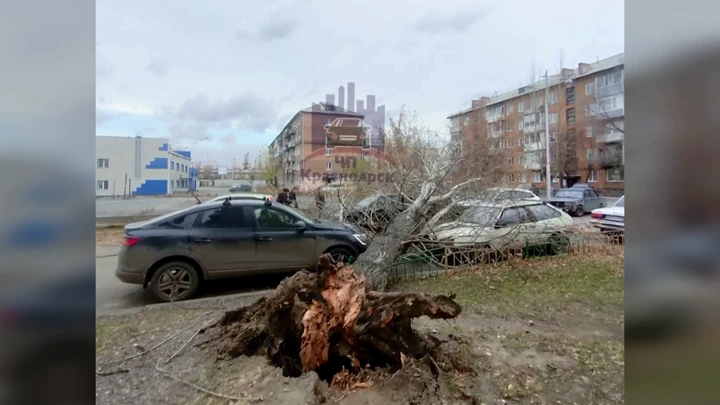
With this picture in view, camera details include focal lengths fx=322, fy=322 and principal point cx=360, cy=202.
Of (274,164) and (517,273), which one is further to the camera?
(274,164)

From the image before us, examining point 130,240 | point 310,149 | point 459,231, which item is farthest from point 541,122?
point 130,240

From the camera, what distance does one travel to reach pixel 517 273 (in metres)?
5.05

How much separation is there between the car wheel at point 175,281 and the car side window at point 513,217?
4.85 m

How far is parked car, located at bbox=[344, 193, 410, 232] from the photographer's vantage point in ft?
18.0

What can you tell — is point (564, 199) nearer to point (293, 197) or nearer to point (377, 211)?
point (377, 211)

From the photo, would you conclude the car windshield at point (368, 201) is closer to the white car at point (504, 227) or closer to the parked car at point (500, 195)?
the white car at point (504, 227)

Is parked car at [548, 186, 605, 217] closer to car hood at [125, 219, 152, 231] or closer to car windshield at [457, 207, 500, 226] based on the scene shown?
car windshield at [457, 207, 500, 226]

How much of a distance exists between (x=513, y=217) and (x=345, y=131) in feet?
27.8

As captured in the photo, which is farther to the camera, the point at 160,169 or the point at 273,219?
the point at 160,169

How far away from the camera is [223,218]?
171 inches
